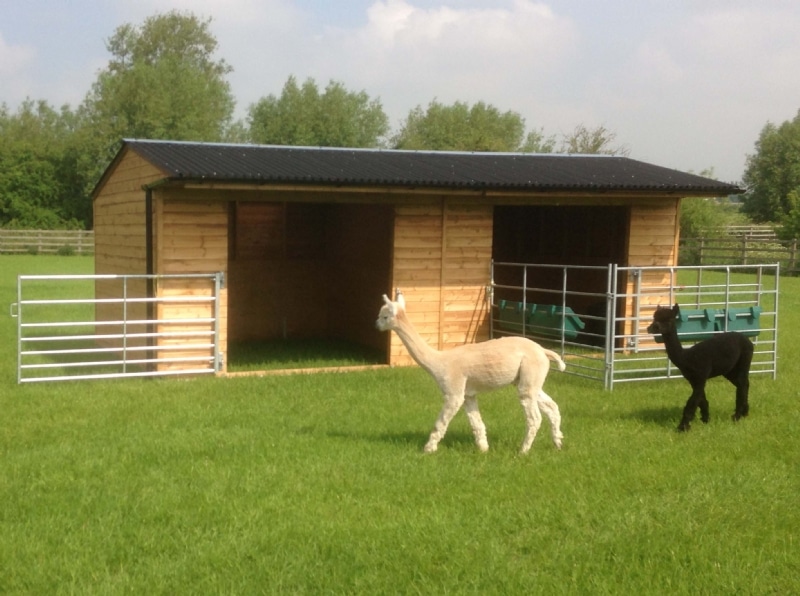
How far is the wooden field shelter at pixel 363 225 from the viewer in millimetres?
13297

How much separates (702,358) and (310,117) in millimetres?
64179

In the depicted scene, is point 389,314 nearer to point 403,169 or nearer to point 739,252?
point 403,169

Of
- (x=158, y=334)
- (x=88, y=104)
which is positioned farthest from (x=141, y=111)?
(x=158, y=334)

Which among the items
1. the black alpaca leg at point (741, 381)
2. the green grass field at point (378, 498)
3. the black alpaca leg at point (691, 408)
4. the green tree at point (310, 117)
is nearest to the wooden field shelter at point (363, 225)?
the green grass field at point (378, 498)

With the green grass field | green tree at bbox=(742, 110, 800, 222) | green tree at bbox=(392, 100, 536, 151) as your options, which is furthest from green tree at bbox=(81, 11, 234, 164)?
the green grass field

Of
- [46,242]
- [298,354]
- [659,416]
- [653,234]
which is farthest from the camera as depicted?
[46,242]

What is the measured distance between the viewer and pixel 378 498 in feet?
24.2

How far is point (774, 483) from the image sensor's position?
314 inches

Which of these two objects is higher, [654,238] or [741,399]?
[654,238]

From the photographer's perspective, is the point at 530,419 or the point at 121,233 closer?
the point at 530,419

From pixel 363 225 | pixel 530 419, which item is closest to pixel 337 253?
pixel 363 225

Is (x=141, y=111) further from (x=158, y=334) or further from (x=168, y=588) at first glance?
(x=168, y=588)

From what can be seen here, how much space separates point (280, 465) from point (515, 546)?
8.43 ft

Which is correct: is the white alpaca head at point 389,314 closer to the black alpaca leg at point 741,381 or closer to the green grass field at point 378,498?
the green grass field at point 378,498
